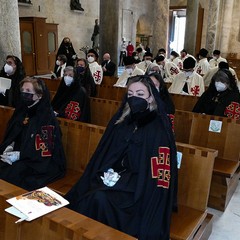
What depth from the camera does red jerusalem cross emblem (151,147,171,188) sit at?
2.30 meters

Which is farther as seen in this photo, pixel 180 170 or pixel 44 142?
pixel 44 142

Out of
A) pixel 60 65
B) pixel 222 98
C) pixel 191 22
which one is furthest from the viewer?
pixel 191 22

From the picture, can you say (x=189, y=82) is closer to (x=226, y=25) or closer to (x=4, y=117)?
(x=4, y=117)

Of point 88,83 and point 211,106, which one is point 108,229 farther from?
point 88,83

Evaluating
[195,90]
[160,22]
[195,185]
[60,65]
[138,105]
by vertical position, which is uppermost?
[160,22]

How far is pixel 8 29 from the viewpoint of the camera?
18.1 ft

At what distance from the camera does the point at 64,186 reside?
304 cm

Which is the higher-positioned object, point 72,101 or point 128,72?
point 128,72

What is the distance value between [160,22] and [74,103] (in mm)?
8124

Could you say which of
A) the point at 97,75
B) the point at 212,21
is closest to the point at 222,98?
the point at 97,75

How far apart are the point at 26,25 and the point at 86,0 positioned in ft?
19.1

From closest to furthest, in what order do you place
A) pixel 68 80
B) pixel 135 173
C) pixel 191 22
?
1. pixel 135 173
2. pixel 68 80
3. pixel 191 22

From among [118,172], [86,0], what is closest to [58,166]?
[118,172]

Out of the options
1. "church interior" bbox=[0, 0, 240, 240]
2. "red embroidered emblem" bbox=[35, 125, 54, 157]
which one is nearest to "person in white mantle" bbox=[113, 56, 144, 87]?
"church interior" bbox=[0, 0, 240, 240]
